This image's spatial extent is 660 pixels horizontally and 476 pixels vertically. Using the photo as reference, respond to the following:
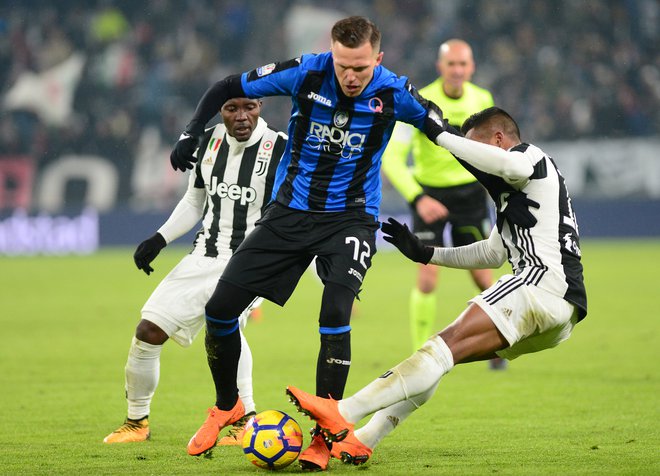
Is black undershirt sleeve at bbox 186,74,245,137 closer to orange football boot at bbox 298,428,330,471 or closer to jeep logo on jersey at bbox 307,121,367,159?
jeep logo on jersey at bbox 307,121,367,159

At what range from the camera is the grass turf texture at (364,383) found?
5.52 m

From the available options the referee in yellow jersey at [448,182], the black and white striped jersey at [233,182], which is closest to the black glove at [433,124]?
the black and white striped jersey at [233,182]

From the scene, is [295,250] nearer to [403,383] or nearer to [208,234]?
[403,383]

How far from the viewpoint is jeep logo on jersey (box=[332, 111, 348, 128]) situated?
5559mm

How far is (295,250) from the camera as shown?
562 cm

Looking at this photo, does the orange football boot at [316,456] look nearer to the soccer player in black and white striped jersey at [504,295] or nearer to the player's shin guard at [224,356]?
the soccer player in black and white striped jersey at [504,295]

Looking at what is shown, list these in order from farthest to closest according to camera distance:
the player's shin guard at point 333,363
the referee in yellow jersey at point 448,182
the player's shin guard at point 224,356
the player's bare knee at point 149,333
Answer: the referee in yellow jersey at point 448,182 → the player's bare knee at point 149,333 → the player's shin guard at point 224,356 → the player's shin guard at point 333,363

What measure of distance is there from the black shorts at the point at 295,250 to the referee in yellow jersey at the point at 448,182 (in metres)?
3.63

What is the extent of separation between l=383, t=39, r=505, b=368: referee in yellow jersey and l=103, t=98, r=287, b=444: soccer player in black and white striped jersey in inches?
107

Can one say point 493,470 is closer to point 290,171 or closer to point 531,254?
point 531,254

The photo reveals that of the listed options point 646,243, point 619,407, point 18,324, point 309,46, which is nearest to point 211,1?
point 309,46

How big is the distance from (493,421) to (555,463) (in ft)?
4.87

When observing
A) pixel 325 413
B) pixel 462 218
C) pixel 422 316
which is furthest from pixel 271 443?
pixel 462 218

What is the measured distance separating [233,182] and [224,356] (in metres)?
1.24
